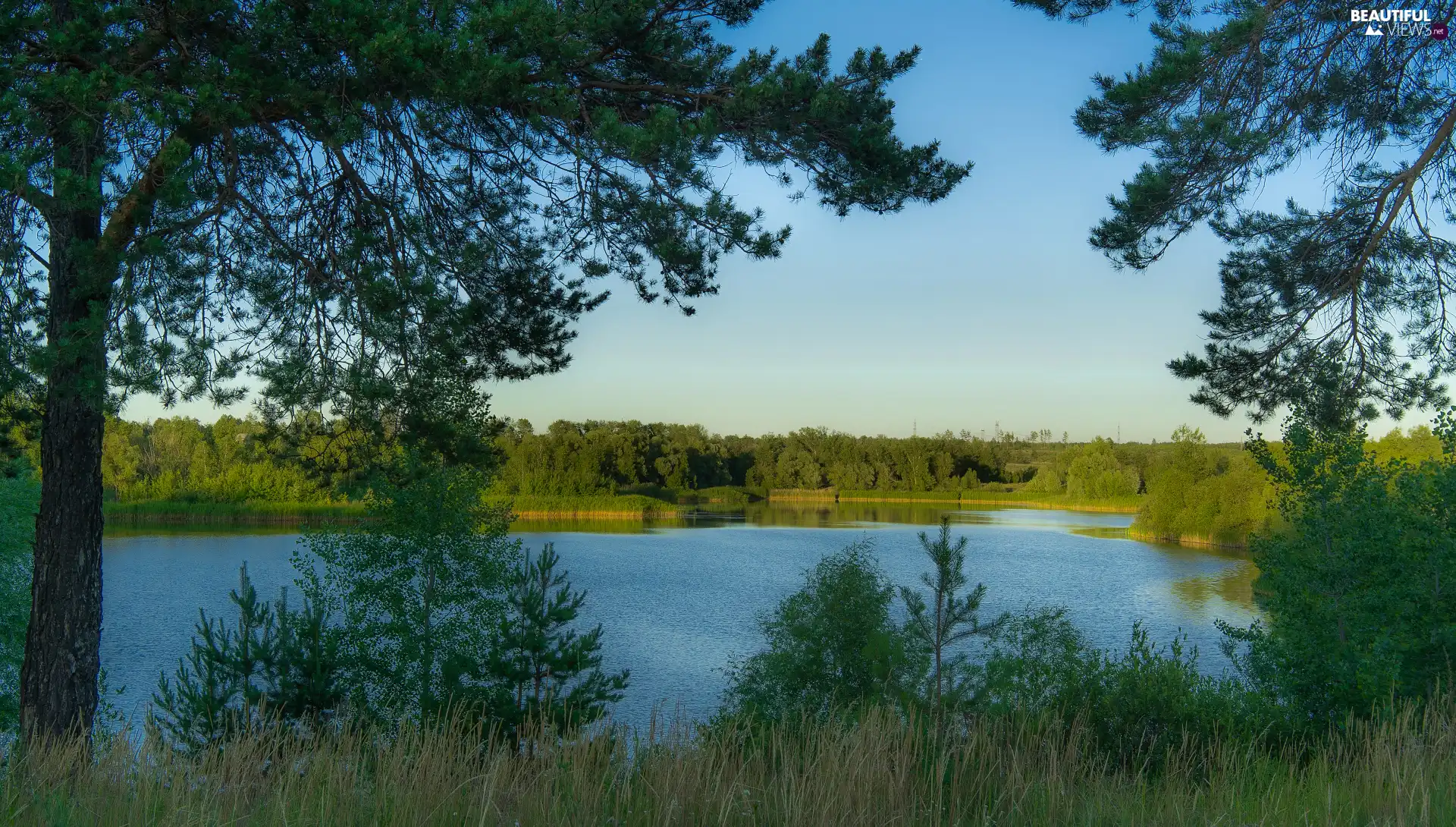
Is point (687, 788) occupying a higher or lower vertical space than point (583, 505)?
higher

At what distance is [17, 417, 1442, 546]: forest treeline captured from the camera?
4969cm

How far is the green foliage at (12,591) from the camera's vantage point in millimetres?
15938

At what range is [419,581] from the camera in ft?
58.9

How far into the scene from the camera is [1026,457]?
4380 inches

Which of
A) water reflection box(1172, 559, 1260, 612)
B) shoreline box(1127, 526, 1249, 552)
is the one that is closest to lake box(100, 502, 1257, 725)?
water reflection box(1172, 559, 1260, 612)

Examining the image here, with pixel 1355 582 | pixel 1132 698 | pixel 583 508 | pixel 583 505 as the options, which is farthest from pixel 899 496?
pixel 1355 582

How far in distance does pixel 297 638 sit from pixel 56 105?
9347 mm

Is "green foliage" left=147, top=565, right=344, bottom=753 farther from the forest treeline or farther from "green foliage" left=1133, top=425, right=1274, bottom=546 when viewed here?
"green foliage" left=1133, top=425, right=1274, bottom=546

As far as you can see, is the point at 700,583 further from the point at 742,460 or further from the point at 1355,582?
the point at 742,460

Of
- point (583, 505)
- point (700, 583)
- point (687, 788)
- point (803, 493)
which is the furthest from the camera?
point (803, 493)

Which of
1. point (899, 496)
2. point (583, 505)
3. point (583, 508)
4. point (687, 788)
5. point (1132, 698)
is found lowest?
point (1132, 698)

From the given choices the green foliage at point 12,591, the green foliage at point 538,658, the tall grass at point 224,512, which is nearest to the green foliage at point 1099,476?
the tall grass at point 224,512

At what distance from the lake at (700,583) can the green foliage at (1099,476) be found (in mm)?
23029

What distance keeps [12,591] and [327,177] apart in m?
14.0
